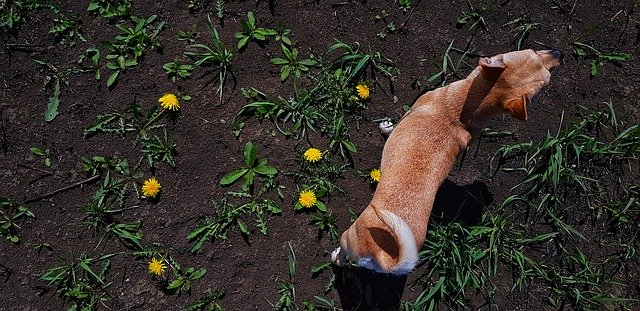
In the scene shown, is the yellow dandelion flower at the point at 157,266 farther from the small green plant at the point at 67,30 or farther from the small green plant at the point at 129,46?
the small green plant at the point at 67,30

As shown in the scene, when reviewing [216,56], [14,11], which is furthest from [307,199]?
[14,11]

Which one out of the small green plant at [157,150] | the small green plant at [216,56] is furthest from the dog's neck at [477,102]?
the small green plant at [157,150]

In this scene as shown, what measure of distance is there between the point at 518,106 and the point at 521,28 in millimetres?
1338

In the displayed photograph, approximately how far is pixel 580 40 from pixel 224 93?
2.73 meters

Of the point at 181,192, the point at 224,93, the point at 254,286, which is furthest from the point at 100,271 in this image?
the point at 224,93

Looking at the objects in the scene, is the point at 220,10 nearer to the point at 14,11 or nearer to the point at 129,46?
the point at 129,46

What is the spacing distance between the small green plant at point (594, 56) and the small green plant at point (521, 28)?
0.36 m

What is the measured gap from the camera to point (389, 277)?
3.71 m

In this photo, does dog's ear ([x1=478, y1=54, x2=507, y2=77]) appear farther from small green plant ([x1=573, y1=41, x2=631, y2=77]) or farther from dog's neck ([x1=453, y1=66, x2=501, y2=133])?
small green plant ([x1=573, y1=41, x2=631, y2=77])

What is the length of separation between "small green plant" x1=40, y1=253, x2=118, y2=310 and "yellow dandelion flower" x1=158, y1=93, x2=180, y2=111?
1075 millimetres

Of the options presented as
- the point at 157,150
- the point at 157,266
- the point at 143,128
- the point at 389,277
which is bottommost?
the point at 389,277

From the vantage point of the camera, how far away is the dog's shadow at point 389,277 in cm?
367

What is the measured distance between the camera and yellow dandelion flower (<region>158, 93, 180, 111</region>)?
365 centimetres

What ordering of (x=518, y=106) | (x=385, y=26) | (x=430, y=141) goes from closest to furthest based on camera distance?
(x=518, y=106), (x=430, y=141), (x=385, y=26)
